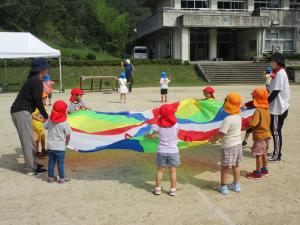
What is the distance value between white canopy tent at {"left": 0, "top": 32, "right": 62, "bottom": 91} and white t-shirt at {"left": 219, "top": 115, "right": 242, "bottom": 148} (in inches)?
626

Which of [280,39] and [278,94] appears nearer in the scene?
[278,94]

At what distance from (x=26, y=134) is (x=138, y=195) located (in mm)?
2168

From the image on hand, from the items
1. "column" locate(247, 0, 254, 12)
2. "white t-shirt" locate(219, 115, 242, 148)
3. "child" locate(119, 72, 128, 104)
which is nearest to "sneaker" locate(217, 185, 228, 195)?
"white t-shirt" locate(219, 115, 242, 148)

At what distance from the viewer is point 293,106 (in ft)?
50.2

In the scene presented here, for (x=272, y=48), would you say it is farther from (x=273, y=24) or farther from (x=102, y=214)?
(x=102, y=214)

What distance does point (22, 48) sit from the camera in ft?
67.0

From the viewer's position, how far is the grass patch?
103ft

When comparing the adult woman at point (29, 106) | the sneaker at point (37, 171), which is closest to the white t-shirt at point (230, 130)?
the adult woman at point (29, 106)

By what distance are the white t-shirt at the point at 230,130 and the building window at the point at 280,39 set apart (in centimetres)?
4206

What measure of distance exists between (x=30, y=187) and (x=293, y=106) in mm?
11852

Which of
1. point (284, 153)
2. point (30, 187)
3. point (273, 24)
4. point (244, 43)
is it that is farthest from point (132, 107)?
point (244, 43)

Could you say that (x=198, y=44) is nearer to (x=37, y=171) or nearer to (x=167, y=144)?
(x=37, y=171)

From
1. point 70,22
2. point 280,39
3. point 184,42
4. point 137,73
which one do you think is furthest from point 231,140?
point 70,22

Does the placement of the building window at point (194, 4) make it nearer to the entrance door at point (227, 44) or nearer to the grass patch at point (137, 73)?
the entrance door at point (227, 44)
